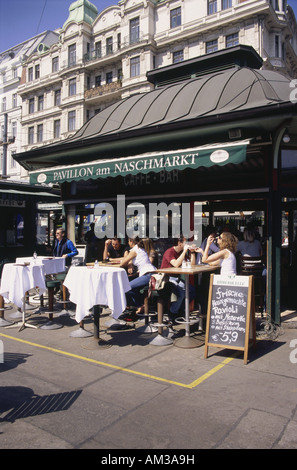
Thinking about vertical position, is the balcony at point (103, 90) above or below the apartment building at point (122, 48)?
below

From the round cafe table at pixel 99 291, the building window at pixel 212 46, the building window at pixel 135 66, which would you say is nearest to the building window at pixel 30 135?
the building window at pixel 135 66

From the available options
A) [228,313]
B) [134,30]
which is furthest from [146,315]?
[134,30]

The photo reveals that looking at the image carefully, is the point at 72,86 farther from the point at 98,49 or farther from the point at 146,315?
the point at 146,315

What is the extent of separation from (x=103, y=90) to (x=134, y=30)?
5.89m

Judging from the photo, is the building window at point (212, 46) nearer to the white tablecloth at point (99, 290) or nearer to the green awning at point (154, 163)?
A: the green awning at point (154, 163)

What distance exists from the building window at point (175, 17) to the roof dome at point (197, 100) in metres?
25.0

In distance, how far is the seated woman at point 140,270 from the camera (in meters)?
6.44

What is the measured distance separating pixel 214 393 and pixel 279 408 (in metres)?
0.66

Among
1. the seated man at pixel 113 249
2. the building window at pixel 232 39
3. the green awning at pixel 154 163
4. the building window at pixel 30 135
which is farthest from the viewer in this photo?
A: the building window at pixel 30 135

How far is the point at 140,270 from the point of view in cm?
656

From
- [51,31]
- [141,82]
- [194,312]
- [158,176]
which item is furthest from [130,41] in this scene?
[194,312]

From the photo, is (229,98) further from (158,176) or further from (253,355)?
(253,355)

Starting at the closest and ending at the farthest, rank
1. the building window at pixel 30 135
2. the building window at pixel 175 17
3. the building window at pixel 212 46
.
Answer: the building window at pixel 212 46 → the building window at pixel 175 17 → the building window at pixel 30 135

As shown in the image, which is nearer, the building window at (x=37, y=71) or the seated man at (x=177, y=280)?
the seated man at (x=177, y=280)
